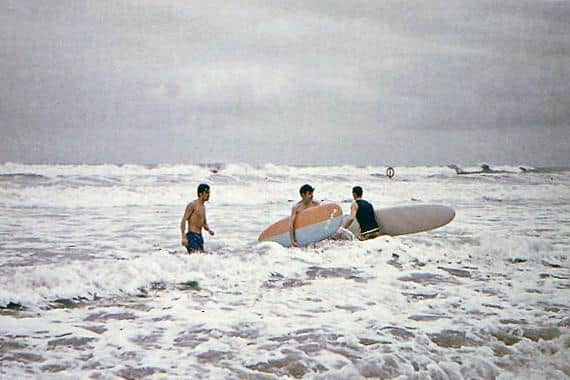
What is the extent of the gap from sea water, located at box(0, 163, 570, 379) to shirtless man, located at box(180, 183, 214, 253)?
0.56 feet

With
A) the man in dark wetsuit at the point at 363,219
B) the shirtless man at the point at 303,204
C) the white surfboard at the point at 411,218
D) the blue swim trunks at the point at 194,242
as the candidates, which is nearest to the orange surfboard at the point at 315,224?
the shirtless man at the point at 303,204

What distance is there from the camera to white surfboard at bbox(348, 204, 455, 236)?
510 centimetres

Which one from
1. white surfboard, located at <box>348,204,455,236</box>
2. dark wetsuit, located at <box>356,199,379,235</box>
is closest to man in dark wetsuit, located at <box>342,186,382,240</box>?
dark wetsuit, located at <box>356,199,379,235</box>

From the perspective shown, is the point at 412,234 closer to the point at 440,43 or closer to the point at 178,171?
the point at 440,43

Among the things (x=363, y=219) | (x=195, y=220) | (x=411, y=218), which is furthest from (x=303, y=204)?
(x=195, y=220)

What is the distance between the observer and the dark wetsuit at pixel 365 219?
4789 mm

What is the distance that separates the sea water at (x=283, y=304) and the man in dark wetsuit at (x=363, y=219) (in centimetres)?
19

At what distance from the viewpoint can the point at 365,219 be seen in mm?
4809

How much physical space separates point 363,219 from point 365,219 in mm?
19

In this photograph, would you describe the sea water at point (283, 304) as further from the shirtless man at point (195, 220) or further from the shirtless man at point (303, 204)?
the shirtless man at point (303, 204)

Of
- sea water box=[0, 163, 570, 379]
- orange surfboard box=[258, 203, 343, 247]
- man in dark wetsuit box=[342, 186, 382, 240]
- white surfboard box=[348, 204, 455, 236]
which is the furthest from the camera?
white surfboard box=[348, 204, 455, 236]

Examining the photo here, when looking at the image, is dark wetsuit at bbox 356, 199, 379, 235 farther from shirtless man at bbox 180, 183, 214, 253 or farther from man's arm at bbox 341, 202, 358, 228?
shirtless man at bbox 180, 183, 214, 253

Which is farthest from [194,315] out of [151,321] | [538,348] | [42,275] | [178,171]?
[178,171]

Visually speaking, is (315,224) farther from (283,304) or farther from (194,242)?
(283,304)
